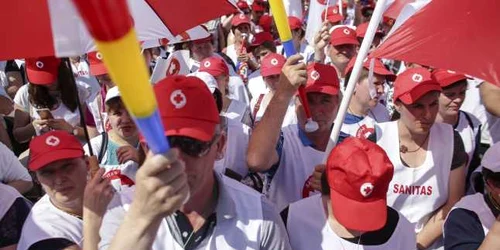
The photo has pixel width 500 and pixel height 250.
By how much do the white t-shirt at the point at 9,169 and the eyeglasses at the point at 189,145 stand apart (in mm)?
2088

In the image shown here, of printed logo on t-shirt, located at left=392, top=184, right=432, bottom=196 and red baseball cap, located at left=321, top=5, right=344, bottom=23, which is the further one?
red baseball cap, located at left=321, top=5, right=344, bottom=23

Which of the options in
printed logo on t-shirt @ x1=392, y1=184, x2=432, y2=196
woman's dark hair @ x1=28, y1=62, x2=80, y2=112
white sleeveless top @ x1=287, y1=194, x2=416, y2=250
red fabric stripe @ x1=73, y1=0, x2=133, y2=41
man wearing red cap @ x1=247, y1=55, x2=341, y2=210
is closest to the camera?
red fabric stripe @ x1=73, y1=0, x2=133, y2=41

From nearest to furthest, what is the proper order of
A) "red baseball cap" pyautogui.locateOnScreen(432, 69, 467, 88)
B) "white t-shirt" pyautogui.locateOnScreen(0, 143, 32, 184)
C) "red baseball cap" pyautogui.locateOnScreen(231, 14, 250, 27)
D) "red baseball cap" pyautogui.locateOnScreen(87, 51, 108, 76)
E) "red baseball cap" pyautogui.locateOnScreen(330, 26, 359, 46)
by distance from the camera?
1. "white t-shirt" pyautogui.locateOnScreen(0, 143, 32, 184)
2. "red baseball cap" pyautogui.locateOnScreen(432, 69, 467, 88)
3. "red baseball cap" pyautogui.locateOnScreen(87, 51, 108, 76)
4. "red baseball cap" pyautogui.locateOnScreen(330, 26, 359, 46)
5. "red baseball cap" pyautogui.locateOnScreen(231, 14, 250, 27)

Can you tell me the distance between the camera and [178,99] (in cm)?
174

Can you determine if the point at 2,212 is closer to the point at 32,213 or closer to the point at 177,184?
the point at 32,213

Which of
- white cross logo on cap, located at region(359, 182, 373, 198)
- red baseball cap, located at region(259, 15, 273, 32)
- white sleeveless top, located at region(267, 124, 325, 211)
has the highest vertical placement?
white cross logo on cap, located at region(359, 182, 373, 198)

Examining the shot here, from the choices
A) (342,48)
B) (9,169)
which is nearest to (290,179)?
(9,169)

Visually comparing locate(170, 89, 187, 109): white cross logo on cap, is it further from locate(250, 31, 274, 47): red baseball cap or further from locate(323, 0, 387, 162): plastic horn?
locate(250, 31, 274, 47): red baseball cap

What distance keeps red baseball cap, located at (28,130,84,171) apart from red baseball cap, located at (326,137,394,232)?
117 centimetres

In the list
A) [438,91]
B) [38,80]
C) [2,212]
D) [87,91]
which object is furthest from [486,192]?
[87,91]

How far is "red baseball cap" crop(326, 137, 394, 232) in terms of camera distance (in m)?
2.25

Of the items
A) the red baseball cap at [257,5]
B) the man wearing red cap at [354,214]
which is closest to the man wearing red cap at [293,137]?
the man wearing red cap at [354,214]

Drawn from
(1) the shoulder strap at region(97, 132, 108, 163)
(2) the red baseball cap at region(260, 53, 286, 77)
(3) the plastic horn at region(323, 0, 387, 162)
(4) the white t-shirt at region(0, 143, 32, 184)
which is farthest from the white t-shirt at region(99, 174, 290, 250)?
(2) the red baseball cap at region(260, 53, 286, 77)

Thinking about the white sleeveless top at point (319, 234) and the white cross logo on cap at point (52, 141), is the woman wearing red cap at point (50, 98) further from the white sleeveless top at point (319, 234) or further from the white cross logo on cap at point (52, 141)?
the white sleeveless top at point (319, 234)
